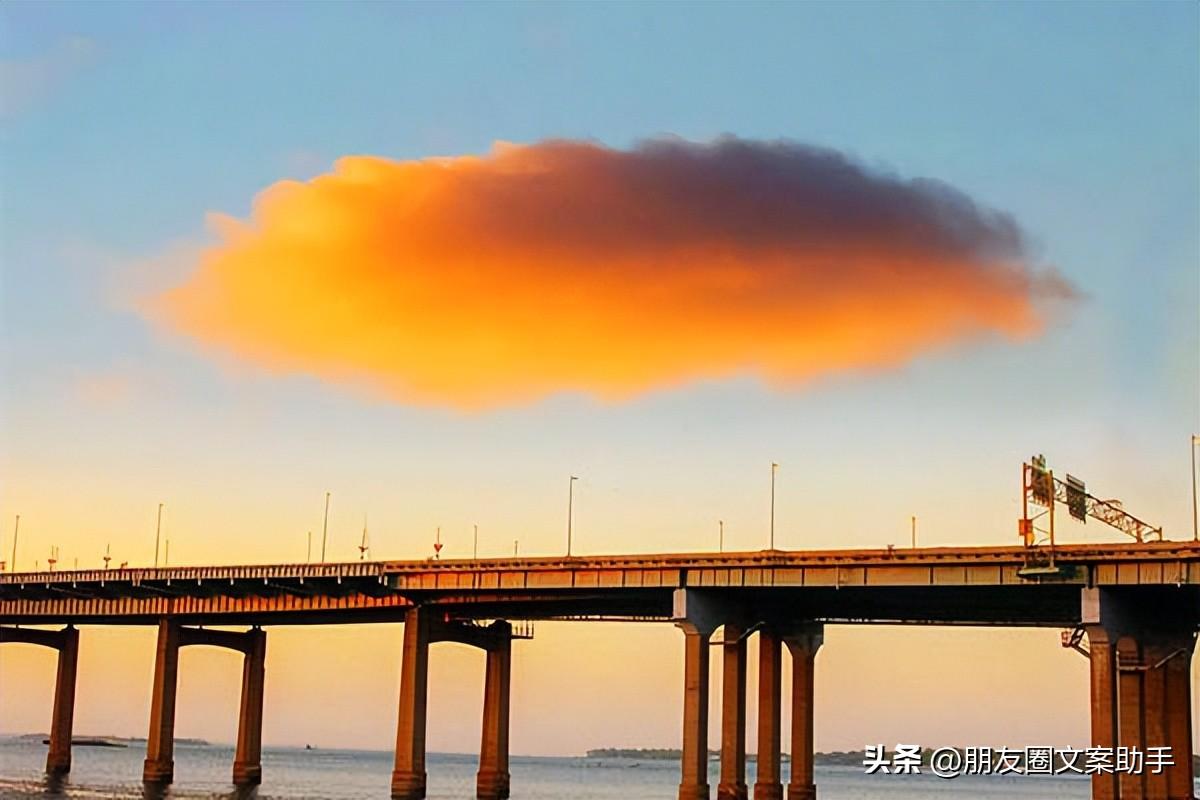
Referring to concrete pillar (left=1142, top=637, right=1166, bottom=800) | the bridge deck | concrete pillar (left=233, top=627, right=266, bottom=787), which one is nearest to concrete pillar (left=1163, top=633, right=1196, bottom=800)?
concrete pillar (left=1142, top=637, right=1166, bottom=800)

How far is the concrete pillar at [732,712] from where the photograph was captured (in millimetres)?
119438

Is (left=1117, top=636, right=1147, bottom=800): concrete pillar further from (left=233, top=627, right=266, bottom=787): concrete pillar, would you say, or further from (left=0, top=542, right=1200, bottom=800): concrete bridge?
(left=233, top=627, right=266, bottom=787): concrete pillar

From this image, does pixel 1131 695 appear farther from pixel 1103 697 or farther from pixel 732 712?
pixel 732 712

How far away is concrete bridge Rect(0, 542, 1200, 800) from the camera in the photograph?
104 m

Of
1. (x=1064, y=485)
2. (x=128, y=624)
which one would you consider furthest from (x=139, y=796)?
(x=1064, y=485)

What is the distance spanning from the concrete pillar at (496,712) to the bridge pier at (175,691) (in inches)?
1060

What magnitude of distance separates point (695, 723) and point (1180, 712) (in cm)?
3204

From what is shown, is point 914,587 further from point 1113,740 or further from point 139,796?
point 139,796

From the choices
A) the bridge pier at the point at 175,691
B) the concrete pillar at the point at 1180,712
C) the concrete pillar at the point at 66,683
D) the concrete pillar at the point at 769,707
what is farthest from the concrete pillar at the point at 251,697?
the concrete pillar at the point at 1180,712

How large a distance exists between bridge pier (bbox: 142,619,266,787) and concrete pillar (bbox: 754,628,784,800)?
56.9 metres

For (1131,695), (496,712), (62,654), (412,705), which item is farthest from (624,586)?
(62,654)

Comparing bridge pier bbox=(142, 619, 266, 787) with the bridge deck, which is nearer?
the bridge deck

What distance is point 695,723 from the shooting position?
117 meters

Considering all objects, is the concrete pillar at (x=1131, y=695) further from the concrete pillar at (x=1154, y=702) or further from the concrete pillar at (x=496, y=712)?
the concrete pillar at (x=496, y=712)
